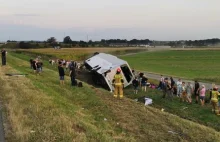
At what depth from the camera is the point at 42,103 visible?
13.0 m

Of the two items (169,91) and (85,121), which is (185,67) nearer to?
(169,91)

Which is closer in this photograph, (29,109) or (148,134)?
(29,109)

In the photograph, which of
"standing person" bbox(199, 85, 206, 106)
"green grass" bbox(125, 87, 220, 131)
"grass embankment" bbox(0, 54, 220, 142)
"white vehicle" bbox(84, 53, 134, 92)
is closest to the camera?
"grass embankment" bbox(0, 54, 220, 142)

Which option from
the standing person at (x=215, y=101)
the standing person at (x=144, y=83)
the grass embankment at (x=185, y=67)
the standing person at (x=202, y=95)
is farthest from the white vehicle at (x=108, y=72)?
the grass embankment at (x=185, y=67)

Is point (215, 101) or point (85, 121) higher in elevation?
point (85, 121)

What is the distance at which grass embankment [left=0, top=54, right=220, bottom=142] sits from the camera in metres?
9.09

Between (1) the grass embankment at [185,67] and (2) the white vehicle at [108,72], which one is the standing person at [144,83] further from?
(1) the grass embankment at [185,67]

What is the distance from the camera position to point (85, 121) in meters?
12.3

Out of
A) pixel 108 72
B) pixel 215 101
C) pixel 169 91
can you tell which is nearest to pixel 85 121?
pixel 215 101

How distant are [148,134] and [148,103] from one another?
9801mm

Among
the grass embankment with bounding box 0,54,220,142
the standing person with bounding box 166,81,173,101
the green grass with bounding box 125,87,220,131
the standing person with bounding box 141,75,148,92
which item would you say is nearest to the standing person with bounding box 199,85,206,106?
the green grass with bounding box 125,87,220,131

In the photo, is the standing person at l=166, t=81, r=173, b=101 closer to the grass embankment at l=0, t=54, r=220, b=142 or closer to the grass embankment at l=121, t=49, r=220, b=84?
the grass embankment at l=0, t=54, r=220, b=142

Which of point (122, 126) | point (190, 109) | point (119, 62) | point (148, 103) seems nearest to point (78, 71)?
point (119, 62)

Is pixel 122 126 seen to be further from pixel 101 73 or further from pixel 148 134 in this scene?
pixel 101 73
